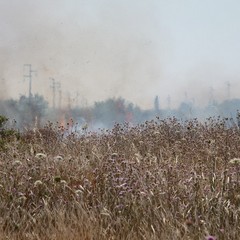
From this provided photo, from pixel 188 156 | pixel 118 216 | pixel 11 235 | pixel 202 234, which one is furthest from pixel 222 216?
pixel 188 156

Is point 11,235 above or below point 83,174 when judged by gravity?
below

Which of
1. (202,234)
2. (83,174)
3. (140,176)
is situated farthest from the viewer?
(83,174)

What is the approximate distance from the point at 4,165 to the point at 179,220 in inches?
97.4

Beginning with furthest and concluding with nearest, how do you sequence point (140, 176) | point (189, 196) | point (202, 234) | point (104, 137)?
point (104, 137)
point (140, 176)
point (189, 196)
point (202, 234)

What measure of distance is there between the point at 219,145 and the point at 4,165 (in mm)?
2817

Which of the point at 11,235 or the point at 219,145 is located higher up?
the point at 219,145

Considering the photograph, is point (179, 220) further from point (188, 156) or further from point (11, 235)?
point (188, 156)

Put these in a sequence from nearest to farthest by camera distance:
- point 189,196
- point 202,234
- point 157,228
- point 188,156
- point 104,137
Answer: point 202,234, point 157,228, point 189,196, point 188,156, point 104,137

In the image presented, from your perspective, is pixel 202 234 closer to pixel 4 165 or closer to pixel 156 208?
pixel 156 208

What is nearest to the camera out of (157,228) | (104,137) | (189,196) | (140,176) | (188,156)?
(157,228)

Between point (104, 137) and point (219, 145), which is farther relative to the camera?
point (104, 137)

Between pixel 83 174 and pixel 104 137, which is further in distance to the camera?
pixel 104 137

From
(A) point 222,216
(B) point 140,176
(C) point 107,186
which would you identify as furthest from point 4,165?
(A) point 222,216

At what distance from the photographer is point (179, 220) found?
401 cm
